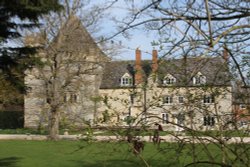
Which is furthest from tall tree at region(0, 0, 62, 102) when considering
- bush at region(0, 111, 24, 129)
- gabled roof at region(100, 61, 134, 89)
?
bush at region(0, 111, 24, 129)

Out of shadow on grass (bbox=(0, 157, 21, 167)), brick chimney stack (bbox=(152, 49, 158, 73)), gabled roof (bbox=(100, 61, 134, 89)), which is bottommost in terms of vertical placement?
shadow on grass (bbox=(0, 157, 21, 167))

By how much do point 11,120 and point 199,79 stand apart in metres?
47.7

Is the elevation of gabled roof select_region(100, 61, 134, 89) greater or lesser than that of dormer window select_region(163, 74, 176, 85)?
greater

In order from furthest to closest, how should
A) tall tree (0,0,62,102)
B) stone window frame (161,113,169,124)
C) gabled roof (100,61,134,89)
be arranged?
gabled roof (100,61,134,89), tall tree (0,0,62,102), stone window frame (161,113,169,124)

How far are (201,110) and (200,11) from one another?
1053 mm

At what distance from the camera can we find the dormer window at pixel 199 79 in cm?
399

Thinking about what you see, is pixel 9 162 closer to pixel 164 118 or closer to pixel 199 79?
pixel 199 79

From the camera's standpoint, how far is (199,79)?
4.17 metres

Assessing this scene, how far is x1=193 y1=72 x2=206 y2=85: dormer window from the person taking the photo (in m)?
3.99

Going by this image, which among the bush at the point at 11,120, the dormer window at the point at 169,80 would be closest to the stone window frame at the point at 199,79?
the dormer window at the point at 169,80

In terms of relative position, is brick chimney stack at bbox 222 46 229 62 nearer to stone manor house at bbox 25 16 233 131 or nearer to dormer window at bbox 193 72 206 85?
stone manor house at bbox 25 16 233 131

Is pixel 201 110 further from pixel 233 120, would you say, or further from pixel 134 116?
pixel 134 116

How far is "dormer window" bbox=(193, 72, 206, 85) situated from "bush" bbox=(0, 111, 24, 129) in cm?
4637

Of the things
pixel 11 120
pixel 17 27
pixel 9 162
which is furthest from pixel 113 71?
pixel 11 120
